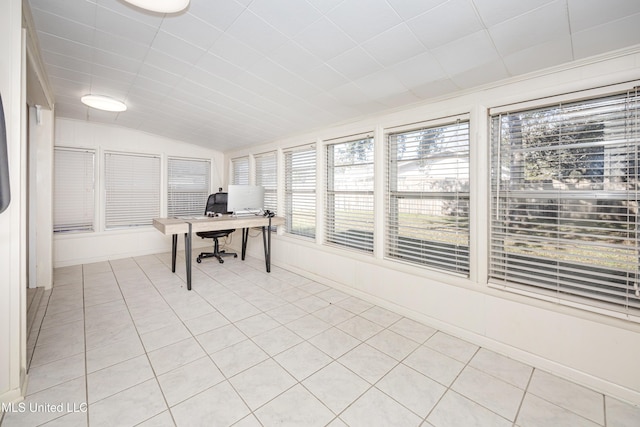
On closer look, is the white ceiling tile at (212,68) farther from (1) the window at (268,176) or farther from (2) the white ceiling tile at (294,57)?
(1) the window at (268,176)

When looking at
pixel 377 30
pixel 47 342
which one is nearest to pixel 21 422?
pixel 47 342

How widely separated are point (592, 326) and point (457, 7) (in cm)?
212

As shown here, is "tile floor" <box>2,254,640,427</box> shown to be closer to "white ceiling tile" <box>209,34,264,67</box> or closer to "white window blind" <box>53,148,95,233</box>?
"white window blind" <box>53,148,95,233</box>

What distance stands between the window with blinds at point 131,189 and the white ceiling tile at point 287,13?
14.5 feet

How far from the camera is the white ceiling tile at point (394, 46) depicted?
1.65 m

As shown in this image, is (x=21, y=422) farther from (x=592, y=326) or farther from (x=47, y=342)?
(x=592, y=326)

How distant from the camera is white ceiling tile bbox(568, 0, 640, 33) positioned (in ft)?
4.21

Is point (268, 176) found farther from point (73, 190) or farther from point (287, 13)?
point (287, 13)

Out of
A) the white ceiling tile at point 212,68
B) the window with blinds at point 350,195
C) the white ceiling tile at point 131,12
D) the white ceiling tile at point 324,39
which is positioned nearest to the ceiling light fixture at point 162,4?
the white ceiling tile at point 131,12

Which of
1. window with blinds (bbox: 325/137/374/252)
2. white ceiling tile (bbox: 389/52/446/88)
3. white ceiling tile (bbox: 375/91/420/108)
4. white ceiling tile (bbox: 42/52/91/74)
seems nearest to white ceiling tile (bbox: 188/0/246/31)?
white ceiling tile (bbox: 389/52/446/88)

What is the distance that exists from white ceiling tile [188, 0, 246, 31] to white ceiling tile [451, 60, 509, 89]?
63.0 inches

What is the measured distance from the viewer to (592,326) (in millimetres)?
1723

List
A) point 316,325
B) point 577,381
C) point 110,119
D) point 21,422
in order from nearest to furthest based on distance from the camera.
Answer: point 21,422
point 577,381
point 316,325
point 110,119

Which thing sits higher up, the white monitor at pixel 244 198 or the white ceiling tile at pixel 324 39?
the white ceiling tile at pixel 324 39
